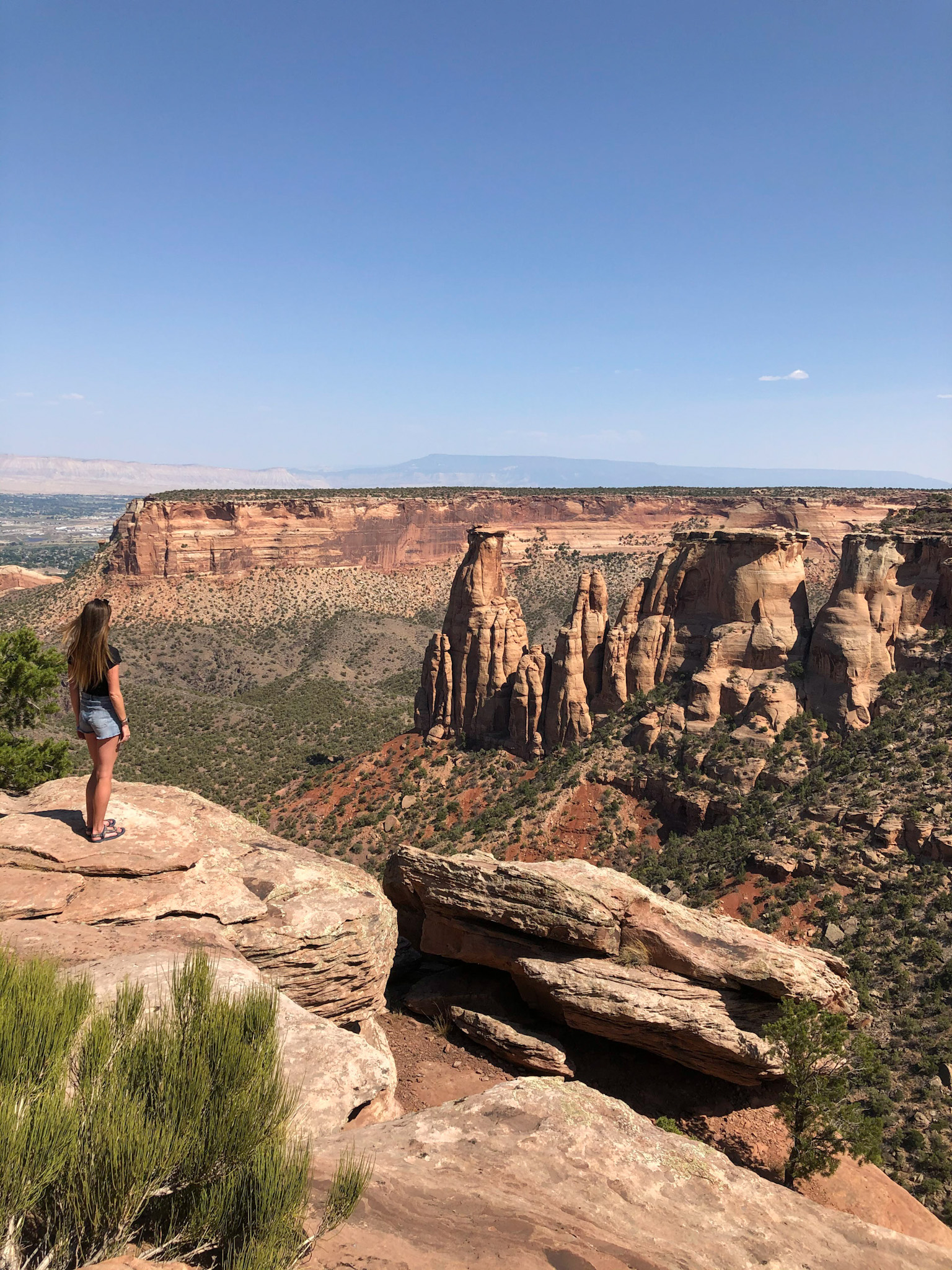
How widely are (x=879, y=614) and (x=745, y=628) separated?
712cm

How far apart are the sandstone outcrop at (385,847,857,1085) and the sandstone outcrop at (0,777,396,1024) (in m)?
2.99

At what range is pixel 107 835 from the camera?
42.1 feet

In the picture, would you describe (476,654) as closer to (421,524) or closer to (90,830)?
(90,830)

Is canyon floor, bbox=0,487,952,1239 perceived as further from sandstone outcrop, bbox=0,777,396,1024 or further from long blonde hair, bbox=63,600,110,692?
long blonde hair, bbox=63,600,110,692

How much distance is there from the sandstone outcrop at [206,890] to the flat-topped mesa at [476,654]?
42014 mm

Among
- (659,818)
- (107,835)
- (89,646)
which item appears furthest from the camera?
(659,818)

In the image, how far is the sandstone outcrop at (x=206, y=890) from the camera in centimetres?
1166

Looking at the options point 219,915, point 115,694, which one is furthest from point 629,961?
point 115,694

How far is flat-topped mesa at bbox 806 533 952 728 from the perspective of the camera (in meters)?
39.8

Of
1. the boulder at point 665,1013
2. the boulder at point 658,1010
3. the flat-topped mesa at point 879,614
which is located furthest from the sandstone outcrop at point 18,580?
the boulder at point 665,1013

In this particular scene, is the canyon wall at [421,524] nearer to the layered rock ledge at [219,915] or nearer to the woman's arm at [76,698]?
the layered rock ledge at [219,915]

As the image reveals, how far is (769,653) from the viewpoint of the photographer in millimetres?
43312

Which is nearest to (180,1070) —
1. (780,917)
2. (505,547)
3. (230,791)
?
(780,917)

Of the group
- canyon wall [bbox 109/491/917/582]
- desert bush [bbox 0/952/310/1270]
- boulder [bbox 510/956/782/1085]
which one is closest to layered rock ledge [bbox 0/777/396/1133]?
desert bush [bbox 0/952/310/1270]
